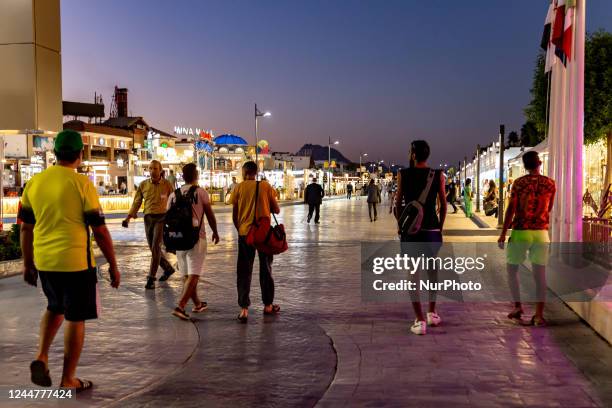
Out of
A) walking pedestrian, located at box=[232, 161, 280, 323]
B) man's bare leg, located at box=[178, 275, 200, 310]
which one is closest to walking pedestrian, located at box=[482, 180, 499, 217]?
walking pedestrian, located at box=[232, 161, 280, 323]

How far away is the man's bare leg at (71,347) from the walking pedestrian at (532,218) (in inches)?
168

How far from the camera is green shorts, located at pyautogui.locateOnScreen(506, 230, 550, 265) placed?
7055 mm

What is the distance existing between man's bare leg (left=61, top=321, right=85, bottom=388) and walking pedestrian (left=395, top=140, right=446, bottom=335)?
10.7 ft

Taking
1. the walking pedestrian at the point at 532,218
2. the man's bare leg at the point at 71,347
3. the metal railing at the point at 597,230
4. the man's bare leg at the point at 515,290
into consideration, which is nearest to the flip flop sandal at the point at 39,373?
the man's bare leg at the point at 71,347

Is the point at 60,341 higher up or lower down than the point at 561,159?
lower down

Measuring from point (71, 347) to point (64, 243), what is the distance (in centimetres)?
73

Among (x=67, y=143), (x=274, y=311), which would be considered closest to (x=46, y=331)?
(x=67, y=143)

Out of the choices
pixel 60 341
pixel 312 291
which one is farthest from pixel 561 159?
pixel 60 341

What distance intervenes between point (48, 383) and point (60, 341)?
1647mm

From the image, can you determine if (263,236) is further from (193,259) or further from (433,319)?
(433,319)

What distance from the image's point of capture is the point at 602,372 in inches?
212

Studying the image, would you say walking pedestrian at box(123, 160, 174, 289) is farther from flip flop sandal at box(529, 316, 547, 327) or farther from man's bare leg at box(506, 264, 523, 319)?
flip flop sandal at box(529, 316, 547, 327)

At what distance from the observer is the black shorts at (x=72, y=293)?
4656 millimetres

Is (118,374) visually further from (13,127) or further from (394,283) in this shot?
(13,127)
